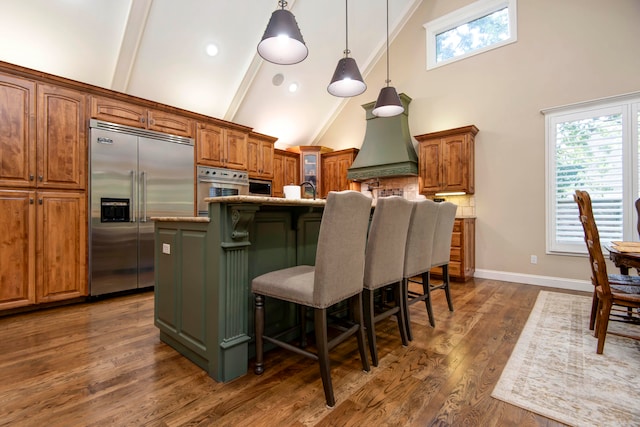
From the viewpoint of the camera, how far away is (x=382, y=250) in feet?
6.18

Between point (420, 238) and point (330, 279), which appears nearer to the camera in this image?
point (330, 279)

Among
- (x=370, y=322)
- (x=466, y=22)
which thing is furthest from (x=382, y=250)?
(x=466, y=22)

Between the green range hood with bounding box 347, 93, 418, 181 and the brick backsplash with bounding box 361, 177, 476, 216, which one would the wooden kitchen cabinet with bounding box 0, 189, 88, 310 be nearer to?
the green range hood with bounding box 347, 93, 418, 181

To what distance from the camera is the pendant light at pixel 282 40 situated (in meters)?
2.12

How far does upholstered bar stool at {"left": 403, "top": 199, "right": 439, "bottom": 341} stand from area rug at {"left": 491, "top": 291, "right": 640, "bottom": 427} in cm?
71

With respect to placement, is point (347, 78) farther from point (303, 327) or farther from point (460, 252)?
point (460, 252)

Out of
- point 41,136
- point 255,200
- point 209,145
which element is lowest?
point 255,200

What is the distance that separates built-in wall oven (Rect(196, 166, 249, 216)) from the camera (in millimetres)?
4285

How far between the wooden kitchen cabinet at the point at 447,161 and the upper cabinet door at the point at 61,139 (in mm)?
4614

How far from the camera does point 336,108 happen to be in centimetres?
660

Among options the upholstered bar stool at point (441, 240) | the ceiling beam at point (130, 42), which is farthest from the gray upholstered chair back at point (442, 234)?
the ceiling beam at point (130, 42)

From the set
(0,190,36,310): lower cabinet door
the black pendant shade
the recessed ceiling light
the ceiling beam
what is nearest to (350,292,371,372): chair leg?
the black pendant shade

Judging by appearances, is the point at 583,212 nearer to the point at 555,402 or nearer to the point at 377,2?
the point at 555,402

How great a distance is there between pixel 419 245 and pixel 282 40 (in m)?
1.94
